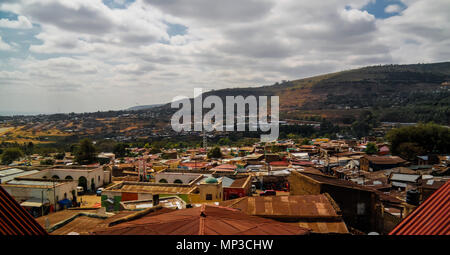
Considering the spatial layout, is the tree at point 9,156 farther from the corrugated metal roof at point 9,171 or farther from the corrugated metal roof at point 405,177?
the corrugated metal roof at point 405,177

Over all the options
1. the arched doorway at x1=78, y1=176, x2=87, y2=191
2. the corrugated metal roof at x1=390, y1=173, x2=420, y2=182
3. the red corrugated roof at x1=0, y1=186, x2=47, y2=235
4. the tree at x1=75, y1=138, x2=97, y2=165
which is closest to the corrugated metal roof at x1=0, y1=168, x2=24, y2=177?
the arched doorway at x1=78, y1=176, x2=87, y2=191

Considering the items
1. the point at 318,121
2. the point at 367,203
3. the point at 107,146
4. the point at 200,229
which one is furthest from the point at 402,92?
the point at 200,229

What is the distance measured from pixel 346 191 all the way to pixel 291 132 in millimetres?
67148

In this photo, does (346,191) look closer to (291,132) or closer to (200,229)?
(200,229)

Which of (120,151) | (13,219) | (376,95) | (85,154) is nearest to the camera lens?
(13,219)

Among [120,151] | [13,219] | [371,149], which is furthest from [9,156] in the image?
[371,149]

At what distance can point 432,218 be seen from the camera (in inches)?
135

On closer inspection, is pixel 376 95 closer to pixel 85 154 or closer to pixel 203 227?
pixel 85 154

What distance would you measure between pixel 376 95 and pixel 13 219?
138 meters

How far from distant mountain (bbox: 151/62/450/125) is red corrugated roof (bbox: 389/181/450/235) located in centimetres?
8071

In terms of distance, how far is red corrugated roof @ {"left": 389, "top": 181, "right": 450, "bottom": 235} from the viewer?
3.19 m

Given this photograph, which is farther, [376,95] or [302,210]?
[376,95]
